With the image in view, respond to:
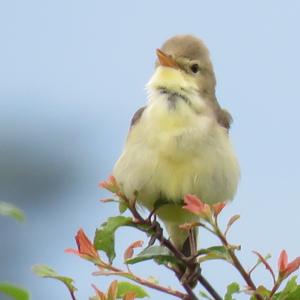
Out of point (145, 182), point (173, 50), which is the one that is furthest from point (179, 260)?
point (173, 50)

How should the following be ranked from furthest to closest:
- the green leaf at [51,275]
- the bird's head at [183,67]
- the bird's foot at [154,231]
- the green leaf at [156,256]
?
the bird's head at [183,67] < the bird's foot at [154,231] < the green leaf at [156,256] < the green leaf at [51,275]

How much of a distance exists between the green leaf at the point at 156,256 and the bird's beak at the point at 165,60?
952 millimetres

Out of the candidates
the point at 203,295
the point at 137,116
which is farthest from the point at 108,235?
the point at 137,116

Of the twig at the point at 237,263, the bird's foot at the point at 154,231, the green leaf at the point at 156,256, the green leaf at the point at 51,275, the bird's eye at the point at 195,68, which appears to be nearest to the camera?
the twig at the point at 237,263

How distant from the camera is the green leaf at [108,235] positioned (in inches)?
100

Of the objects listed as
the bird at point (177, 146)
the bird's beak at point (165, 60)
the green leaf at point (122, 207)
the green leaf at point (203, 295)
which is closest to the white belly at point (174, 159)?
the bird at point (177, 146)

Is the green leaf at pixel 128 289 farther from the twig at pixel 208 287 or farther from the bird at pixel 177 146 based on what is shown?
the bird at pixel 177 146

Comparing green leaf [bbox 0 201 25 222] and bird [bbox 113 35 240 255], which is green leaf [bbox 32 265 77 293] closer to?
green leaf [bbox 0 201 25 222]

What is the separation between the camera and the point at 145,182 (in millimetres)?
3232

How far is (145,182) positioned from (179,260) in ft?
2.34

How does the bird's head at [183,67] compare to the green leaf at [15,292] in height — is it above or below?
above

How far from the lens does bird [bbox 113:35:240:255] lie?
3.24m

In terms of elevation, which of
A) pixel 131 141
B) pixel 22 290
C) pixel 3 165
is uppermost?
pixel 3 165

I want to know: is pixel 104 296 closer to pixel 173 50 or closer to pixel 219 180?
pixel 219 180
